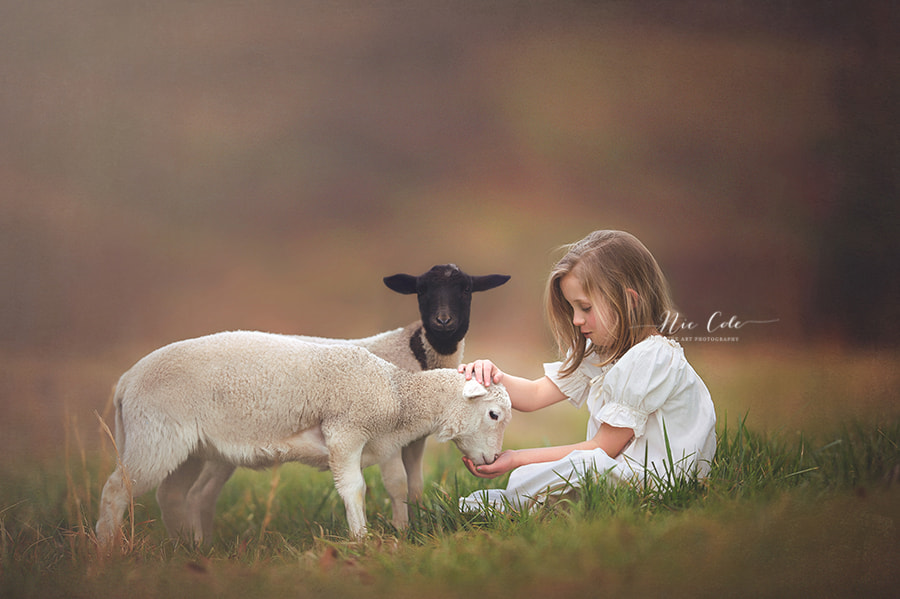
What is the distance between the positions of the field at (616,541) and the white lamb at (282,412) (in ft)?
0.92

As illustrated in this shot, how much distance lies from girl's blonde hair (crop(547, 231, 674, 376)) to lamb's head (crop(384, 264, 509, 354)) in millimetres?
710

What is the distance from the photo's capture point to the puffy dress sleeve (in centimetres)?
343

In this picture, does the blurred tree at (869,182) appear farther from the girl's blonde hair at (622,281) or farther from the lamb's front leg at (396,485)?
the lamb's front leg at (396,485)

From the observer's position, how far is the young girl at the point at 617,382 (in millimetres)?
3436

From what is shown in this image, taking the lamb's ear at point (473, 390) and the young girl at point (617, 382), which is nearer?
the young girl at point (617, 382)

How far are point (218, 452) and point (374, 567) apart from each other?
1236 mm

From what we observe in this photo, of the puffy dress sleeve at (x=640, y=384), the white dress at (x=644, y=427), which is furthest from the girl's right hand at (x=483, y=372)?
the puffy dress sleeve at (x=640, y=384)

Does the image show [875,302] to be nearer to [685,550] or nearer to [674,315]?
[674,315]

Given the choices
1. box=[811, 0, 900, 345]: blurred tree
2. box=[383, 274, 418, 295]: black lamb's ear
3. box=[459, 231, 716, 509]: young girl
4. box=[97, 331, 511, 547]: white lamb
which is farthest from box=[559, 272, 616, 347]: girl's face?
box=[811, 0, 900, 345]: blurred tree

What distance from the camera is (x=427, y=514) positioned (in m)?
3.64

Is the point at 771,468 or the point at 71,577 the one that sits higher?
the point at 771,468

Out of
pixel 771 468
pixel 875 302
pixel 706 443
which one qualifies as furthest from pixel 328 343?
pixel 875 302

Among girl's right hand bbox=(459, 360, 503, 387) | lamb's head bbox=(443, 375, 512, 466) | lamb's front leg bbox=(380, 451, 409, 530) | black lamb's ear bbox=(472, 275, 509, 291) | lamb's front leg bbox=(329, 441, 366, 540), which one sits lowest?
lamb's front leg bbox=(380, 451, 409, 530)

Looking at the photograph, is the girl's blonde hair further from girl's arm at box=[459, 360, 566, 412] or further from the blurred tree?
the blurred tree
